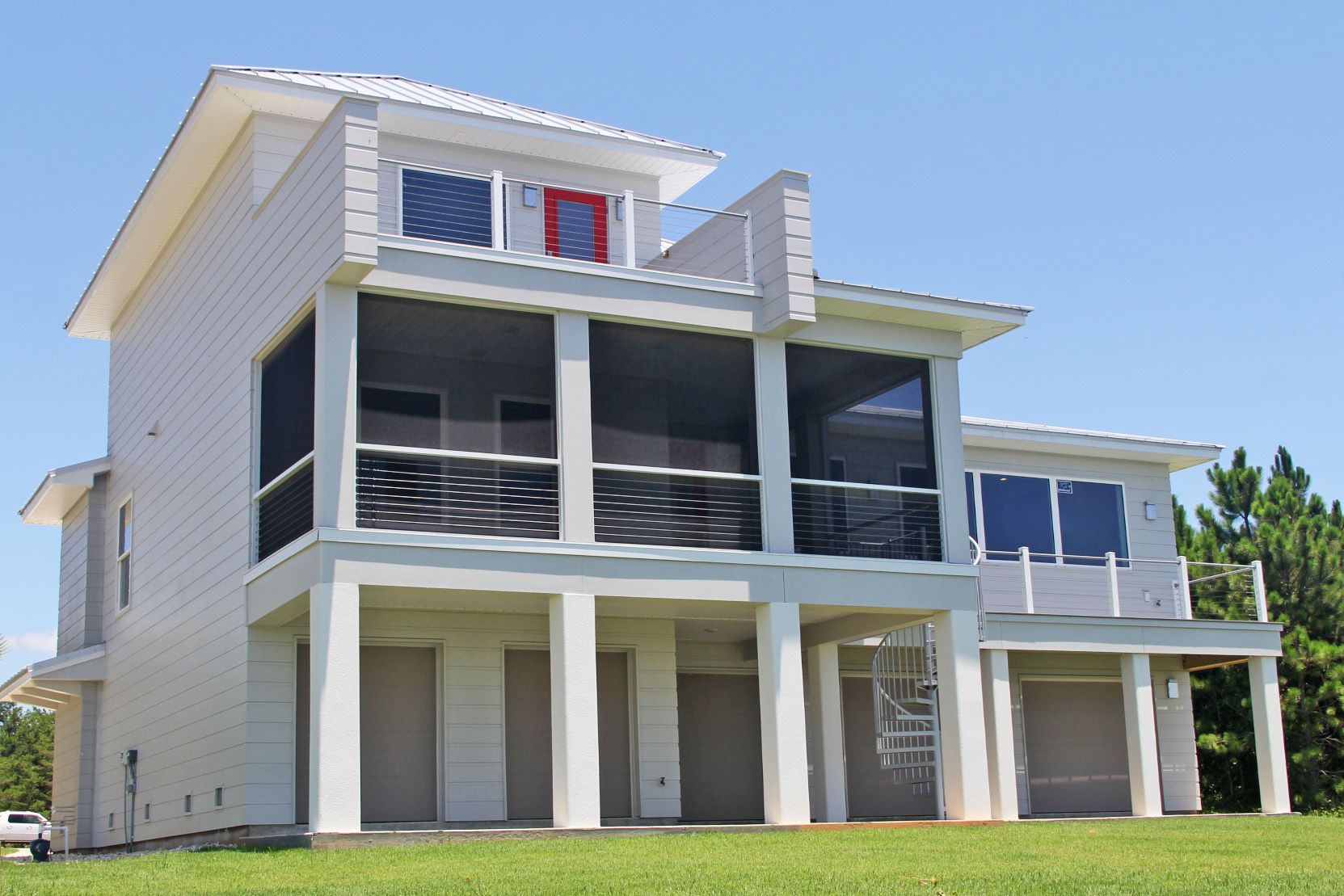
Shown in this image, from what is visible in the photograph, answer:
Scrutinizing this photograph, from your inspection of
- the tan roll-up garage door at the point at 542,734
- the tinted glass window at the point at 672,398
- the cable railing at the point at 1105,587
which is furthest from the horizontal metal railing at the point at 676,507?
the cable railing at the point at 1105,587

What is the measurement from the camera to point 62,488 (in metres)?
22.2

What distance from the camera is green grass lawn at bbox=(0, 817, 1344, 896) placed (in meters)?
8.58

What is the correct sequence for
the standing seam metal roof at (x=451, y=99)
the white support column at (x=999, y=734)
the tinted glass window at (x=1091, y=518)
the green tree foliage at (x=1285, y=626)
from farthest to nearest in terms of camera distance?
the green tree foliage at (x=1285, y=626), the tinted glass window at (x=1091, y=518), the standing seam metal roof at (x=451, y=99), the white support column at (x=999, y=734)

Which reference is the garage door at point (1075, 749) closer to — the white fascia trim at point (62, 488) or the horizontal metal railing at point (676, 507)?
the horizontal metal railing at point (676, 507)

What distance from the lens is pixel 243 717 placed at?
48.1ft

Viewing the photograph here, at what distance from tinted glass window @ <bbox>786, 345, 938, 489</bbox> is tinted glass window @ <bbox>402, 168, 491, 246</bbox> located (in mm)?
4240

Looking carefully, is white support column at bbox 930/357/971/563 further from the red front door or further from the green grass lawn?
the red front door

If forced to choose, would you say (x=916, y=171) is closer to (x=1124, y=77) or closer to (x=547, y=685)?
(x=1124, y=77)

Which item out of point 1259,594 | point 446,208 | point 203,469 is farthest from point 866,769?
point 203,469

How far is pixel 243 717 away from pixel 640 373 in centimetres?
515

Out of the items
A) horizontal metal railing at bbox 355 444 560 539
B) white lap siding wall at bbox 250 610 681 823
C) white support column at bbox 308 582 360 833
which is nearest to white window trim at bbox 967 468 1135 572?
white lap siding wall at bbox 250 610 681 823

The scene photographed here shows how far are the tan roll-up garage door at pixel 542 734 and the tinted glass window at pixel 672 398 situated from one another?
255cm

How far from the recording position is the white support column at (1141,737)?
59.5ft

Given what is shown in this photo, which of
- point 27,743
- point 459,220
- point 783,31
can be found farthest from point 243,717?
point 27,743
